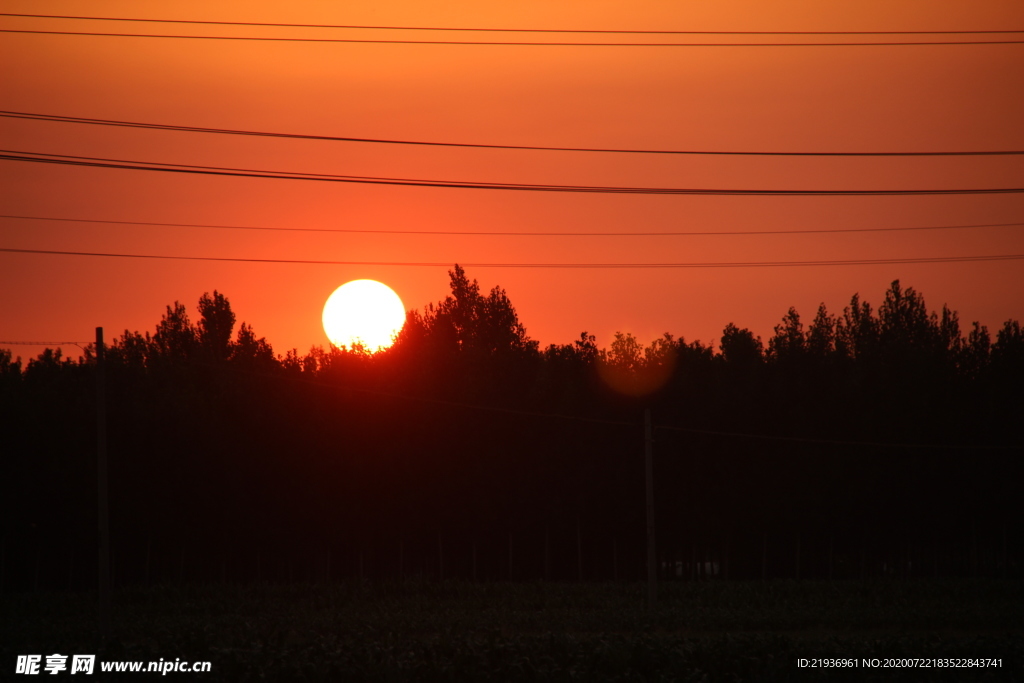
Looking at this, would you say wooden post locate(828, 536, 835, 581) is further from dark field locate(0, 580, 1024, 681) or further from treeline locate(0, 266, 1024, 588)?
dark field locate(0, 580, 1024, 681)

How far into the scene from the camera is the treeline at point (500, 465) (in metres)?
54.8

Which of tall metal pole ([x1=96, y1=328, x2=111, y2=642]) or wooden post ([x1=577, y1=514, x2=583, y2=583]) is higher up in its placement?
tall metal pole ([x1=96, y1=328, x2=111, y2=642])

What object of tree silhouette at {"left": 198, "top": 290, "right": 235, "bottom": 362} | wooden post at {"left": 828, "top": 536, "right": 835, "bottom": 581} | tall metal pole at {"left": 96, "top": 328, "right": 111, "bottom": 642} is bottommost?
wooden post at {"left": 828, "top": 536, "right": 835, "bottom": 581}

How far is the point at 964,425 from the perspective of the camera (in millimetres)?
61812

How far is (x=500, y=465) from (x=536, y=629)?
746 inches

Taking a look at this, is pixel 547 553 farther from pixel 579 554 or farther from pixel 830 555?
pixel 830 555

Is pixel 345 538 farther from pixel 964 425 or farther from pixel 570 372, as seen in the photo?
pixel 964 425

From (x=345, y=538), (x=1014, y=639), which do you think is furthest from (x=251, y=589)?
(x=1014, y=639)

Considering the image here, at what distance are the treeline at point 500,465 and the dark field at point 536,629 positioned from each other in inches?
270

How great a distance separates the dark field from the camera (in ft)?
71.9

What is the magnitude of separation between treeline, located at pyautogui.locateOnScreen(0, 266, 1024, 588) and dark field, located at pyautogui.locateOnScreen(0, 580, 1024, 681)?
686 cm

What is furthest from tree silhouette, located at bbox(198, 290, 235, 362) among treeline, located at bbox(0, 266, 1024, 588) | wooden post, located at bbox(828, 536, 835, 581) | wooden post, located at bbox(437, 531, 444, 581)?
wooden post, located at bbox(828, 536, 835, 581)

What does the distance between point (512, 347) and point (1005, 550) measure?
33108 millimetres

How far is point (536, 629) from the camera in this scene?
36719mm
